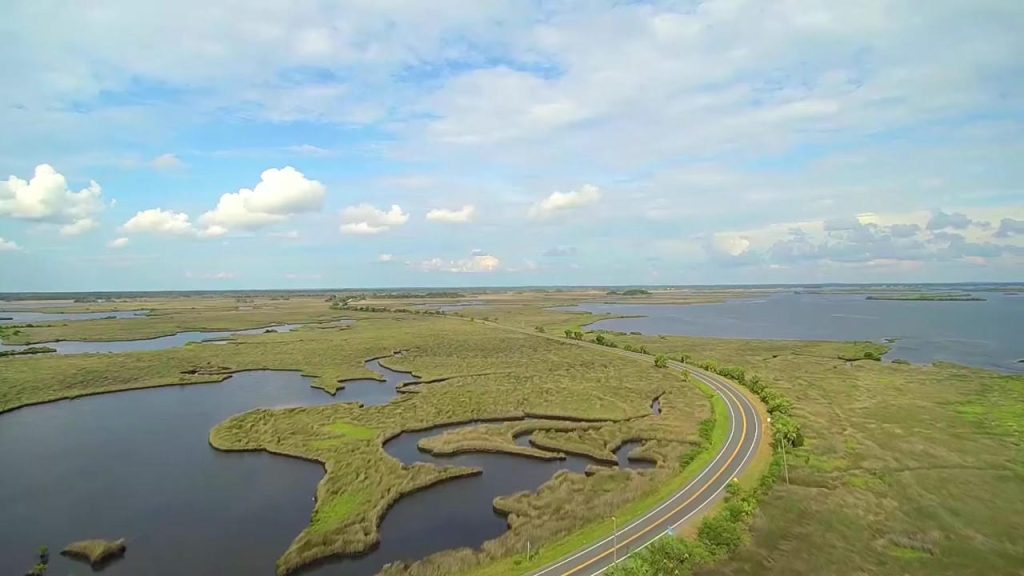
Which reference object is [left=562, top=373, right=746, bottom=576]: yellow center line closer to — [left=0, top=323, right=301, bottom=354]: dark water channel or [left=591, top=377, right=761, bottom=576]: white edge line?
[left=591, top=377, right=761, bottom=576]: white edge line

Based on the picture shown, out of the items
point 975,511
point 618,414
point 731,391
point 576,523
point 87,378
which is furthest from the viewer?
point 87,378

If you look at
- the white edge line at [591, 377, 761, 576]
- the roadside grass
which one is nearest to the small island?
the roadside grass

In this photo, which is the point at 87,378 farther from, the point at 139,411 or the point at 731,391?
the point at 731,391

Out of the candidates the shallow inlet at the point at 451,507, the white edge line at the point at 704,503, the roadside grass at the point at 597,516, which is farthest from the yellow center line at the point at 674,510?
the shallow inlet at the point at 451,507

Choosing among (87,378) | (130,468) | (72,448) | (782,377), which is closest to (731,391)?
(782,377)

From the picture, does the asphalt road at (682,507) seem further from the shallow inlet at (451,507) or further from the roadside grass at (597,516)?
the shallow inlet at (451,507)

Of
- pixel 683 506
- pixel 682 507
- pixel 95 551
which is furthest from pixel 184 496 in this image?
pixel 683 506
